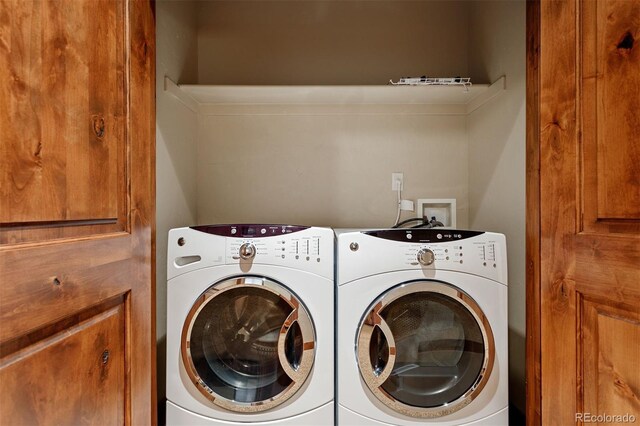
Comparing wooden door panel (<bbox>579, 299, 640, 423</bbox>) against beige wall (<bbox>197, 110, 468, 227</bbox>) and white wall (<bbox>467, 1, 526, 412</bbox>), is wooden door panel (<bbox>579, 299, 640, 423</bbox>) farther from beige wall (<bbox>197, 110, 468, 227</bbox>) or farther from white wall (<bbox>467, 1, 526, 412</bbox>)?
beige wall (<bbox>197, 110, 468, 227</bbox>)

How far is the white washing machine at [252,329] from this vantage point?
4.05 ft

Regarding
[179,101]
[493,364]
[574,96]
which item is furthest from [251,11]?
[493,364]

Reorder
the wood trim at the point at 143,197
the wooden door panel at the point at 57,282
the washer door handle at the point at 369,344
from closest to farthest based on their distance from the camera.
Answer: the wooden door panel at the point at 57,282 < the wood trim at the point at 143,197 < the washer door handle at the point at 369,344

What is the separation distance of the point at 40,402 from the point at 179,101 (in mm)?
1463

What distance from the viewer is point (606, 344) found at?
83 cm

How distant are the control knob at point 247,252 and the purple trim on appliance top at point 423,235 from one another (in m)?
0.43

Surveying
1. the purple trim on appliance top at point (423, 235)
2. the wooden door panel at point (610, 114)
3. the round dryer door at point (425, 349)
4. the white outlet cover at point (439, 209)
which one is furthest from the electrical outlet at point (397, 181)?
the wooden door panel at point (610, 114)

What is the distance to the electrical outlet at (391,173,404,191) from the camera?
200cm

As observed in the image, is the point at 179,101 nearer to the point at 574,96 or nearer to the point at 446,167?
the point at 446,167

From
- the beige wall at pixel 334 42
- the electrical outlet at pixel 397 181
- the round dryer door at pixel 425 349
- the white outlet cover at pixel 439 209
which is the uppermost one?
the beige wall at pixel 334 42

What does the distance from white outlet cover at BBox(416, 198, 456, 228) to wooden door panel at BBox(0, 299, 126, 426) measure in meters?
1.60

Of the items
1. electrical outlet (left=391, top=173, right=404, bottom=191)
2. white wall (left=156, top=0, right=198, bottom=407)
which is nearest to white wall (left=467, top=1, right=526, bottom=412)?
electrical outlet (left=391, top=173, right=404, bottom=191)

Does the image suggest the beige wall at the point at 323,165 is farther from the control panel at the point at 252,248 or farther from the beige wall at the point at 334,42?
the control panel at the point at 252,248

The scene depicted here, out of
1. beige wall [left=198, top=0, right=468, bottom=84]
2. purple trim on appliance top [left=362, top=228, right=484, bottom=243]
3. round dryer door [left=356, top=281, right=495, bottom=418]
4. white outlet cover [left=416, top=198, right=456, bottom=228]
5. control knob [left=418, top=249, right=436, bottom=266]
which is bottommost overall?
round dryer door [left=356, top=281, right=495, bottom=418]
